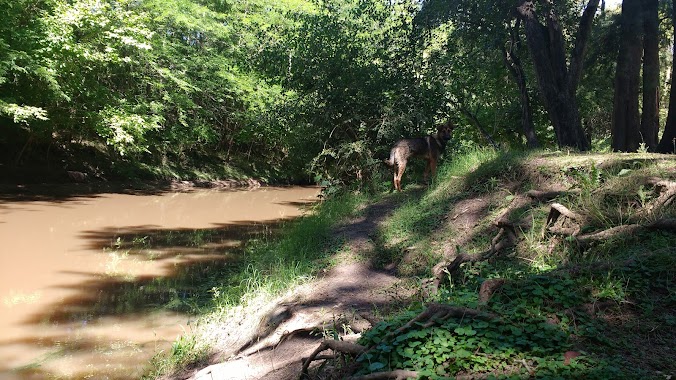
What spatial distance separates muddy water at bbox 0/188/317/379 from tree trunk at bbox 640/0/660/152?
9.20 meters

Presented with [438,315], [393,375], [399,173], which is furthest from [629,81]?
[393,375]

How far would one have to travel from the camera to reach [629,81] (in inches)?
438

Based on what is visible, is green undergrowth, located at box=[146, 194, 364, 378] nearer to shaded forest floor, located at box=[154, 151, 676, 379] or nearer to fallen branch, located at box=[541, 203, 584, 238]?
shaded forest floor, located at box=[154, 151, 676, 379]

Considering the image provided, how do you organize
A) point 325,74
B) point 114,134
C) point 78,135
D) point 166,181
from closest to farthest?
point 325,74 → point 114,134 → point 78,135 → point 166,181

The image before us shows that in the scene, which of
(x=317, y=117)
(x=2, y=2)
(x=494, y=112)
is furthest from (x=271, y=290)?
(x=2, y=2)

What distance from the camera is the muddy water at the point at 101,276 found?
5.26m

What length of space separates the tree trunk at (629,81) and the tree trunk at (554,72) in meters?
1.56

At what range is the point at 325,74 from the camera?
13141 millimetres

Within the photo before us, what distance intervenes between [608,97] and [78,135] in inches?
801

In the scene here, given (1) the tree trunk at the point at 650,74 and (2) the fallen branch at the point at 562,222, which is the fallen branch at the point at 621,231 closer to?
(2) the fallen branch at the point at 562,222

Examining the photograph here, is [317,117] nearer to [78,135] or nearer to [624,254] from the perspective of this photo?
[624,254]

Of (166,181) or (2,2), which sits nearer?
(2,2)

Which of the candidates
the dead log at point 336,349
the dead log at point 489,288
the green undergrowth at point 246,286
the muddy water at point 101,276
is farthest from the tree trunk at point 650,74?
the dead log at point 336,349

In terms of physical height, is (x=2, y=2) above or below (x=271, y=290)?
above
